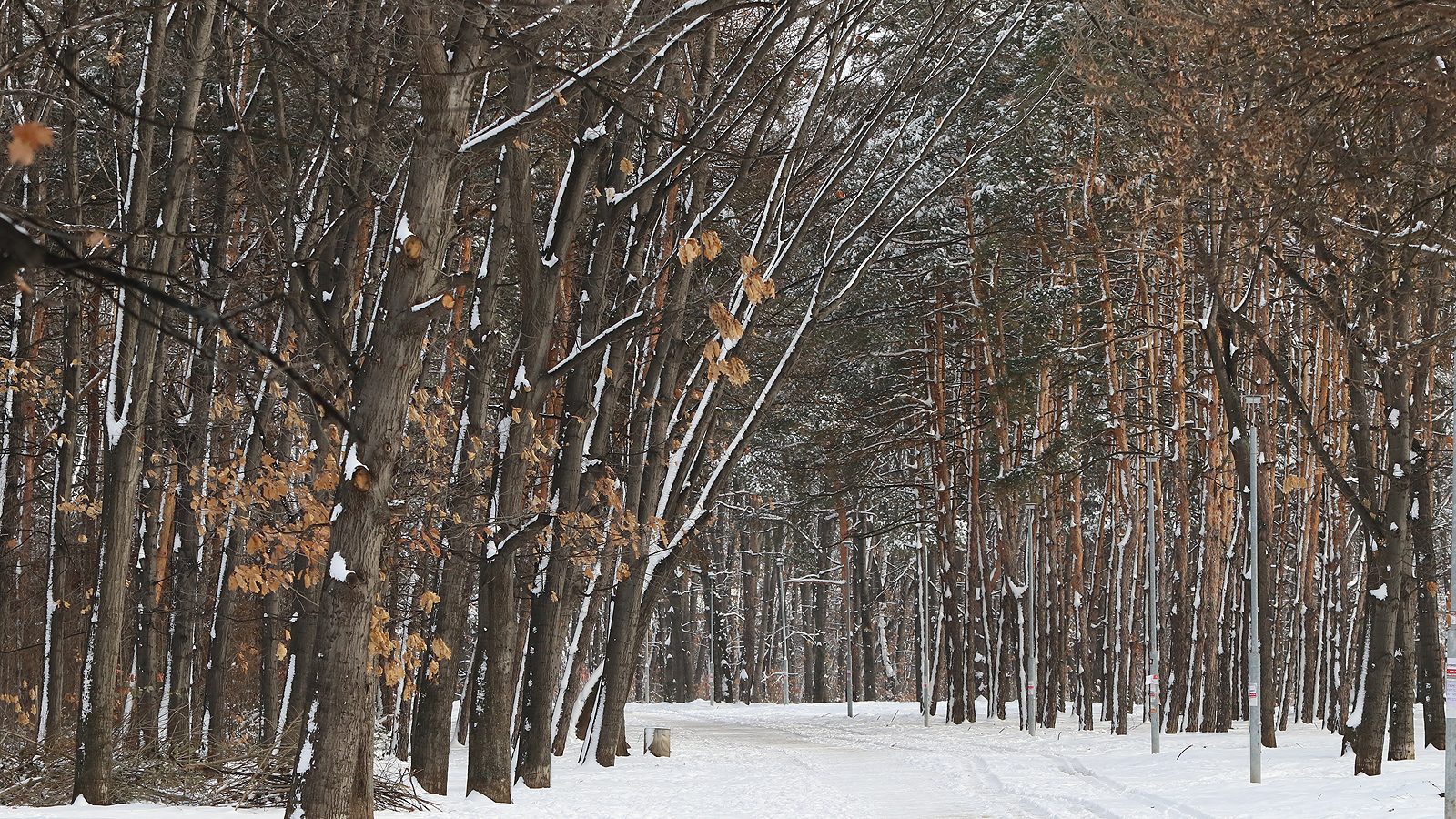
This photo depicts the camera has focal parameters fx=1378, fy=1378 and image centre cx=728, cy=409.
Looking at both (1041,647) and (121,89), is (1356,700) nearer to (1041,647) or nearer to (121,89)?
(1041,647)

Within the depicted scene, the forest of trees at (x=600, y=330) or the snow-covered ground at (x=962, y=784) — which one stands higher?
the forest of trees at (x=600, y=330)


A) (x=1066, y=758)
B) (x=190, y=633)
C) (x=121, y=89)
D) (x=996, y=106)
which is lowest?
(x=1066, y=758)

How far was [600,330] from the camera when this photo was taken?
1642 cm

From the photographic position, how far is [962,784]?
57.0ft

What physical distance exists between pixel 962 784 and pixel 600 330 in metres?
7.27

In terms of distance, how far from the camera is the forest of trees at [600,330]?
30.6ft

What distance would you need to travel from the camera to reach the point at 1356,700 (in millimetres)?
21844

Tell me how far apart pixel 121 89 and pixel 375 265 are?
366cm

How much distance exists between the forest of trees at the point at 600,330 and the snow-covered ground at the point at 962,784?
0.95 metres

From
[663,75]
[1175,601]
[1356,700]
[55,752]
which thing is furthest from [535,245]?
[1175,601]

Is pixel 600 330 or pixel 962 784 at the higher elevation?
pixel 600 330

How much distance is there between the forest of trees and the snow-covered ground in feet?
3.10

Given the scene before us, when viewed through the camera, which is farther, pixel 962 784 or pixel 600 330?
pixel 962 784

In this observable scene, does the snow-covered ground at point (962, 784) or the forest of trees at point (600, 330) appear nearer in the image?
the forest of trees at point (600, 330)
